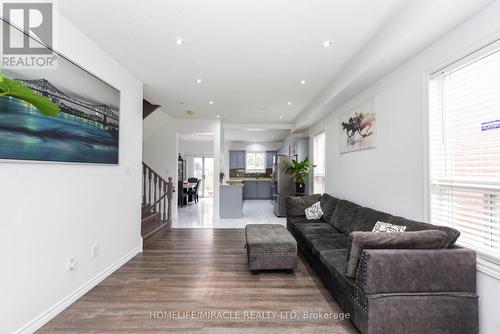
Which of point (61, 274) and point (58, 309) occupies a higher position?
point (61, 274)

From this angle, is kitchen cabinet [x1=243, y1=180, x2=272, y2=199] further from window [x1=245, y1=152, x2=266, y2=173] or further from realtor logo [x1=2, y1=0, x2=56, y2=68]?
realtor logo [x1=2, y1=0, x2=56, y2=68]

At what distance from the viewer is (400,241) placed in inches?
69.4

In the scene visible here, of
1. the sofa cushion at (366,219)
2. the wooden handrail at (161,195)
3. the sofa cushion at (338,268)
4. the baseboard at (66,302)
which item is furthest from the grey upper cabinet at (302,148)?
the baseboard at (66,302)

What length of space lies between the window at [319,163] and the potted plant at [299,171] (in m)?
0.24

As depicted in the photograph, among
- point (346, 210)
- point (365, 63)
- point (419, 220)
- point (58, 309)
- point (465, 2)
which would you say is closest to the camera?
point (465, 2)

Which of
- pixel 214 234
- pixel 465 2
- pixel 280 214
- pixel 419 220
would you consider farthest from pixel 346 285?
pixel 280 214

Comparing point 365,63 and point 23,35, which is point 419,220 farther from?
point 23,35

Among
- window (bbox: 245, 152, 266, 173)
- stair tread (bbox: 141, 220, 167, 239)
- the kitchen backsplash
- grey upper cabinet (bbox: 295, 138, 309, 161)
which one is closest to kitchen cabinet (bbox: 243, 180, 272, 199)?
the kitchen backsplash

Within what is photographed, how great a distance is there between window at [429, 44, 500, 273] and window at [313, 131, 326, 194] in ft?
10.7

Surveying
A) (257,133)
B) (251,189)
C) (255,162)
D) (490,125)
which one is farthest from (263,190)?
(490,125)

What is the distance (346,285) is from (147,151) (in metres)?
5.69

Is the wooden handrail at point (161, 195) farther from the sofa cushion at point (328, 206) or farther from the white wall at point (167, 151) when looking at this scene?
the sofa cushion at point (328, 206)

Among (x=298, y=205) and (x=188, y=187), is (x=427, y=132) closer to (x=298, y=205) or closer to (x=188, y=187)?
(x=298, y=205)

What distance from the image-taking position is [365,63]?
2627 millimetres
